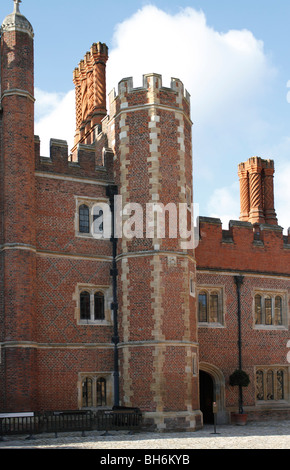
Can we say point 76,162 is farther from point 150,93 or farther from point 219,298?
point 219,298

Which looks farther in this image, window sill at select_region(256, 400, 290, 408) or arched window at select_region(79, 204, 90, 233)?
window sill at select_region(256, 400, 290, 408)

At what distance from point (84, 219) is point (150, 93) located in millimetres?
4679

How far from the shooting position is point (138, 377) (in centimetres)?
2225

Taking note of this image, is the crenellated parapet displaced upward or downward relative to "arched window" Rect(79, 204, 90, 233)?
upward

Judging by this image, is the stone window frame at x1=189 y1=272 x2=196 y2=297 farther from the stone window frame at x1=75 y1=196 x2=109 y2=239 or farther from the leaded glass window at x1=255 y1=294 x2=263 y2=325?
the leaded glass window at x1=255 y1=294 x2=263 y2=325

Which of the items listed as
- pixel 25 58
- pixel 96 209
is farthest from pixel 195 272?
pixel 25 58

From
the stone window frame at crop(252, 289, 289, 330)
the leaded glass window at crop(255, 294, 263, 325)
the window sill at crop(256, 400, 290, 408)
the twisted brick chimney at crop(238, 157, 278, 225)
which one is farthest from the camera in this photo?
the twisted brick chimney at crop(238, 157, 278, 225)

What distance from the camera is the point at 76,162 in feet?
78.7

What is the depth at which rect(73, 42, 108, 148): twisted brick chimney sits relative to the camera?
29.2 meters

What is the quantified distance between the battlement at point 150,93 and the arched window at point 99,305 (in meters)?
6.25

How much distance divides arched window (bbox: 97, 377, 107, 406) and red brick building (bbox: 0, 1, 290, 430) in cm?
3

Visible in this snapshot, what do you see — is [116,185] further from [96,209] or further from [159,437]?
[159,437]

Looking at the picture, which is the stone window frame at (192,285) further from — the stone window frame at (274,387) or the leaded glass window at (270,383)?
the leaded glass window at (270,383)

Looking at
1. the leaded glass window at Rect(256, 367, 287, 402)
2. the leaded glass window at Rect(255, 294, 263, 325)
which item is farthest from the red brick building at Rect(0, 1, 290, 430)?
the leaded glass window at Rect(255, 294, 263, 325)
